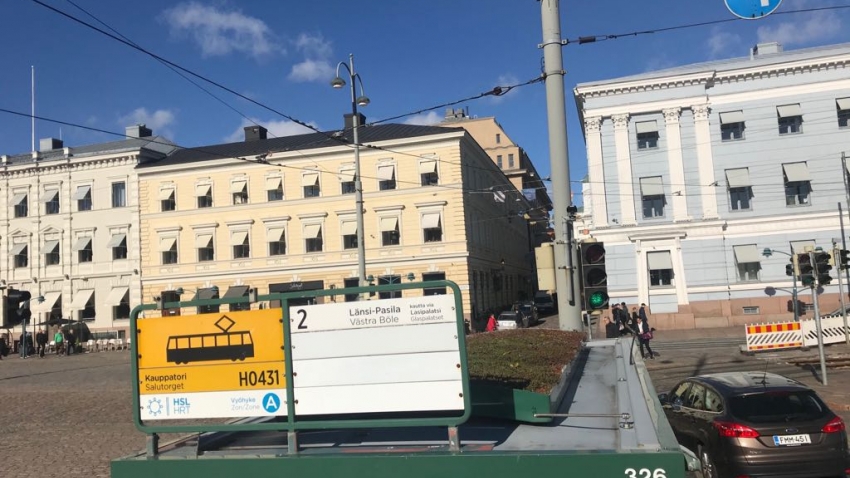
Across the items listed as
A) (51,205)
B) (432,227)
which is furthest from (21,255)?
(432,227)

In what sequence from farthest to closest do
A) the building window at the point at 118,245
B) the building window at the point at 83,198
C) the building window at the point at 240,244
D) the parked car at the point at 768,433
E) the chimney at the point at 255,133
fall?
1. the chimney at the point at 255,133
2. the building window at the point at 83,198
3. the building window at the point at 118,245
4. the building window at the point at 240,244
5. the parked car at the point at 768,433

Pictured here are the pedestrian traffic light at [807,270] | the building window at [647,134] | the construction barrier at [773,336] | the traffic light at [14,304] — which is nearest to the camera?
the traffic light at [14,304]

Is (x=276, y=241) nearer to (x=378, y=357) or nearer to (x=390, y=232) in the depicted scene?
(x=390, y=232)

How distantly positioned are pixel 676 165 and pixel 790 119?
679cm

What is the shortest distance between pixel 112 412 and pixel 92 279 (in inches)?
1475

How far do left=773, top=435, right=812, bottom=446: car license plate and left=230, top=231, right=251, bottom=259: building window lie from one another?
41.9 meters

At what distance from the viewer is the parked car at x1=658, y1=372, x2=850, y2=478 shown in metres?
8.19

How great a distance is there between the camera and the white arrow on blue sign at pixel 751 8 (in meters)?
9.85

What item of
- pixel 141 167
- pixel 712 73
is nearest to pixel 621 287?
pixel 712 73

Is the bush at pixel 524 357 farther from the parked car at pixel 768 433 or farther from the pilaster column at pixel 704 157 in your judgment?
the pilaster column at pixel 704 157

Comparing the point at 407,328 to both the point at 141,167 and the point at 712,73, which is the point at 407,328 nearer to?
the point at 712,73

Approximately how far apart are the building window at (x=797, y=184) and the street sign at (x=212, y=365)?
1576 inches

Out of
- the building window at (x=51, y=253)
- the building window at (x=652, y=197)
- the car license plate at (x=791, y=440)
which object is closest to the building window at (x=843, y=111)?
the building window at (x=652, y=197)

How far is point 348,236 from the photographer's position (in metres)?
45.1
